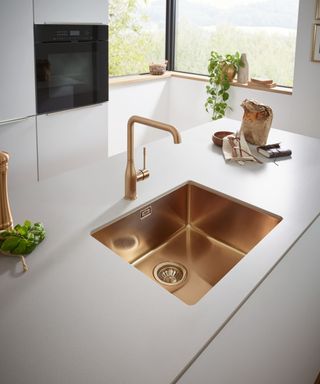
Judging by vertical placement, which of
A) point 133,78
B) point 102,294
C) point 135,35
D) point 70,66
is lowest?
point 102,294

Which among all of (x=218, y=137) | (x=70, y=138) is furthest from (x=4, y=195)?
(x=70, y=138)

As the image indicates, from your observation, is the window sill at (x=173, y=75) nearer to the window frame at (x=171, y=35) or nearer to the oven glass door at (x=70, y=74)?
the window frame at (x=171, y=35)

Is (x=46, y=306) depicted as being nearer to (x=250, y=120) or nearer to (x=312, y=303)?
(x=312, y=303)

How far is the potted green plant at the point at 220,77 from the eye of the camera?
378 centimetres

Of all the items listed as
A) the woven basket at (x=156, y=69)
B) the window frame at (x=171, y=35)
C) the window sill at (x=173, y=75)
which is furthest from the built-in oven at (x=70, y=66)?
the window frame at (x=171, y=35)

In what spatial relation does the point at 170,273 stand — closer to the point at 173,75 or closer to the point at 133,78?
the point at 133,78

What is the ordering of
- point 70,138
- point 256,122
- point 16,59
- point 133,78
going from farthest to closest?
point 133,78, point 70,138, point 16,59, point 256,122

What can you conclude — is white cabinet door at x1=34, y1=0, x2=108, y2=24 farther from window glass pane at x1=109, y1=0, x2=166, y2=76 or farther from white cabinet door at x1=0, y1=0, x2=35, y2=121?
window glass pane at x1=109, y1=0, x2=166, y2=76

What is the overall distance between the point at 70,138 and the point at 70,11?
810 millimetres

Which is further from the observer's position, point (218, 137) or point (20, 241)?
point (218, 137)

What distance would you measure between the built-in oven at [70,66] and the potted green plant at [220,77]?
1216 mm

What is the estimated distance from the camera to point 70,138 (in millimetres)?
2900

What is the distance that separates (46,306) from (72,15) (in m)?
2.18

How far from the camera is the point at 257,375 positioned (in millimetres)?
871
